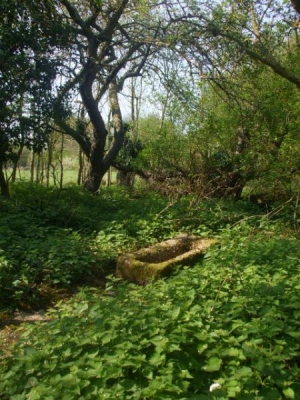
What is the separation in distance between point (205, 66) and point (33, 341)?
653 centimetres

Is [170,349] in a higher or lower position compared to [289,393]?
higher

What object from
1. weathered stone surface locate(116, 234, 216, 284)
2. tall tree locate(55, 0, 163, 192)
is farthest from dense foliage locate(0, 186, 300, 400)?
tall tree locate(55, 0, 163, 192)

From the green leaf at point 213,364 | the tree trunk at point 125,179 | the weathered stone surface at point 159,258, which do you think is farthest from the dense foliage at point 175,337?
the tree trunk at point 125,179

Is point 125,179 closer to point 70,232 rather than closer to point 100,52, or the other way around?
point 100,52

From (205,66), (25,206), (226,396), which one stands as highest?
(205,66)

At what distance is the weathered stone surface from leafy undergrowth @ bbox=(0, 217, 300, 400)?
5.67 feet

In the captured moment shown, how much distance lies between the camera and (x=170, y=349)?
8.69 feet

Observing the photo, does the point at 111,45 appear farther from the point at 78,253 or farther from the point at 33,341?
the point at 33,341

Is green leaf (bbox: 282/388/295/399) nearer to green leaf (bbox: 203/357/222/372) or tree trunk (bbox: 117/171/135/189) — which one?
green leaf (bbox: 203/357/222/372)

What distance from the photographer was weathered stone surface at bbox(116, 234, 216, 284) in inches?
221

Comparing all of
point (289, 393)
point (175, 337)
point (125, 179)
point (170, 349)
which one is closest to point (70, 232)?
point (175, 337)

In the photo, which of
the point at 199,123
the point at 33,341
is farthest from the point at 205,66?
the point at 33,341

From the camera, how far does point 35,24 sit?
8.58 metres

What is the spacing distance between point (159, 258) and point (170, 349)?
3.72 meters
